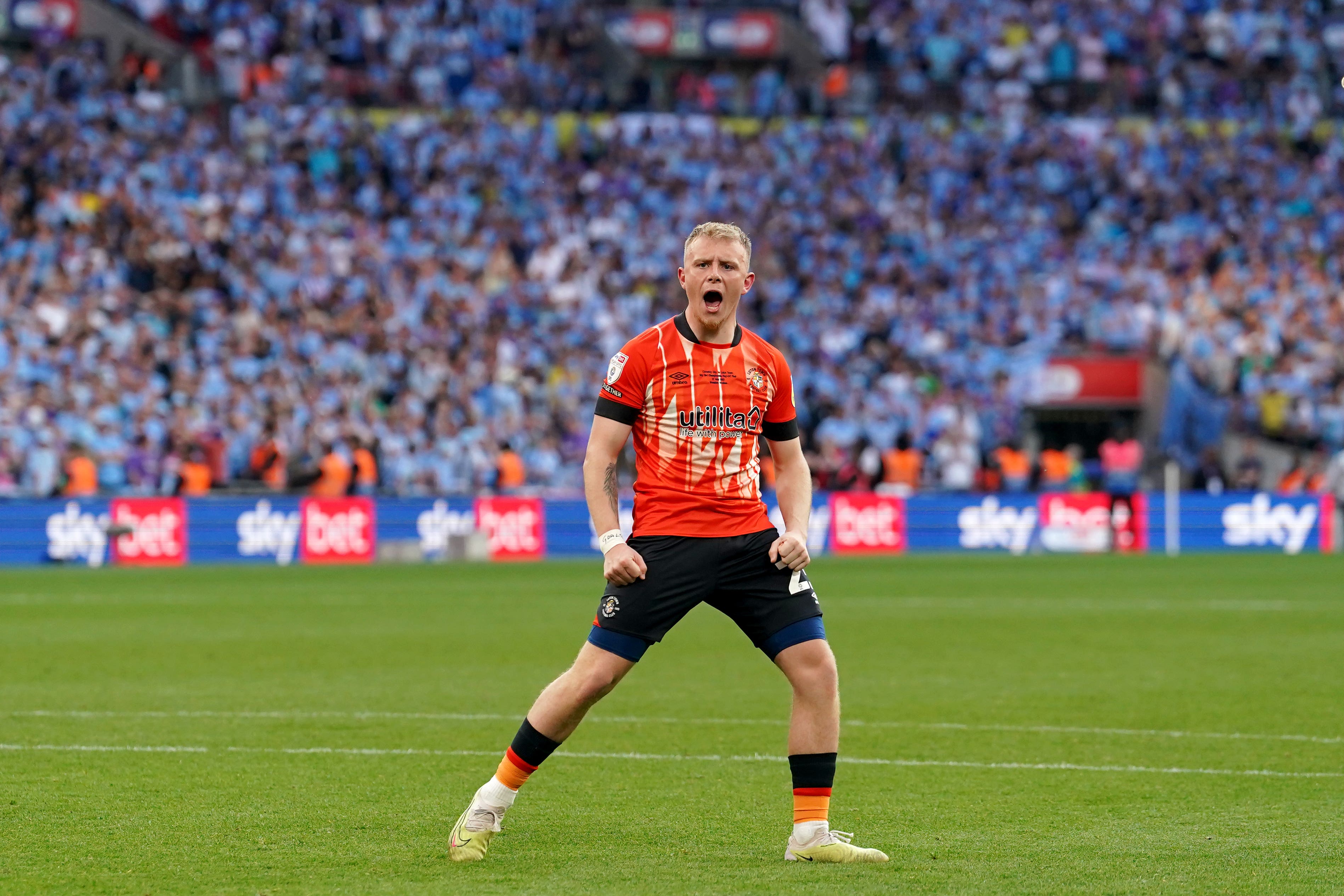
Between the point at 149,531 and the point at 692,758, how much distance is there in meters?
17.9

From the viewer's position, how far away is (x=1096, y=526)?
29594 millimetres

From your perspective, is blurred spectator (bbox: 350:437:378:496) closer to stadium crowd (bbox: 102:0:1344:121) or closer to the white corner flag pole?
the white corner flag pole

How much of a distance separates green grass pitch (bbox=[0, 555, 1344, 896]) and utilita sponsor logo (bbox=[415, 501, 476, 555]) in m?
7.55

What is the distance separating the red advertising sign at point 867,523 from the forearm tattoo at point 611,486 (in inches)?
852

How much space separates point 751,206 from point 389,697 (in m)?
25.2

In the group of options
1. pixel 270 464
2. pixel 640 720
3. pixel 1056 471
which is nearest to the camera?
pixel 640 720

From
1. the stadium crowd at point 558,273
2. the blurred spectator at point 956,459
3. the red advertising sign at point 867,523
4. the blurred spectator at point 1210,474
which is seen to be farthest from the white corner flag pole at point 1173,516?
the red advertising sign at point 867,523

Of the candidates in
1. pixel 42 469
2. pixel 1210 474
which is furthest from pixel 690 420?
pixel 1210 474

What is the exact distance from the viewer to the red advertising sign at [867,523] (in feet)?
92.9

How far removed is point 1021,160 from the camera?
38719 millimetres

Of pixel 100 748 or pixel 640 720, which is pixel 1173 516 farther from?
pixel 100 748

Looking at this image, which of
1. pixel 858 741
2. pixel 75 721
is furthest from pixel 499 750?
pixel 75 721

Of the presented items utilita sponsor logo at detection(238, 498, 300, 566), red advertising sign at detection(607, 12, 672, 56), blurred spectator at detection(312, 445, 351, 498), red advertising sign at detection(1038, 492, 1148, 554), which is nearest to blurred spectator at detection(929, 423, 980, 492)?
red advertising sign at detection(1038, 492, 1148, 554)

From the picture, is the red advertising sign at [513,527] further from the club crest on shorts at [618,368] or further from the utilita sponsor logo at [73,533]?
the club crest on shorts at [618,368]
